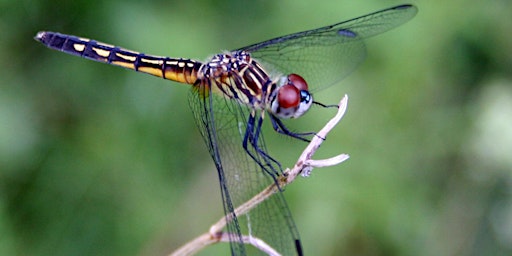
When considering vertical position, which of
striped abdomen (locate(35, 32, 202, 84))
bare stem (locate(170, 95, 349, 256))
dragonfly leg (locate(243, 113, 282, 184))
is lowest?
bare stem (locate(170, 95, 349, 256))

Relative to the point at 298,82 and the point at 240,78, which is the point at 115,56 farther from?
the point at 298,82

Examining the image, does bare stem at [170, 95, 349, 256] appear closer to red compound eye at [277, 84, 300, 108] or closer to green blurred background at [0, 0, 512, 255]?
red compound eye at [277, 84, 300, 108]

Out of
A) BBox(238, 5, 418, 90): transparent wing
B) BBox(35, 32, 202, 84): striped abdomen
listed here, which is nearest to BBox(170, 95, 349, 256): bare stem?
BBox(238, 5, 418, 90): transparent wing

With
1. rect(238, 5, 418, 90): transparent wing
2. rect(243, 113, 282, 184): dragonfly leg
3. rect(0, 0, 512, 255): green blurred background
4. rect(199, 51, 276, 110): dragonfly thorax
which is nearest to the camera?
rect(243, 113, 282, 184): dragonfly leg

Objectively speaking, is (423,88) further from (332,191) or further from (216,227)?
(216,227)

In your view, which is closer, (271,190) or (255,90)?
(271,190)

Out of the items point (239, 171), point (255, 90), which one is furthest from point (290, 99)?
point (239, 171)

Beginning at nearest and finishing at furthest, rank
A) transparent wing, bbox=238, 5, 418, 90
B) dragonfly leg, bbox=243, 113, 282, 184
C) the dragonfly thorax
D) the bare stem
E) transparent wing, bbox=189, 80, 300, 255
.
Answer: the bare stem, transparent wing, bbox=189, 80, 300, 255, dragonfly leg, bbox=243, 113, 282, 184, the dragonfly thorax, transparent wing, bbox=238, 5, 418, 90

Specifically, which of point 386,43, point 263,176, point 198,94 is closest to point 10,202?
point 198,94
